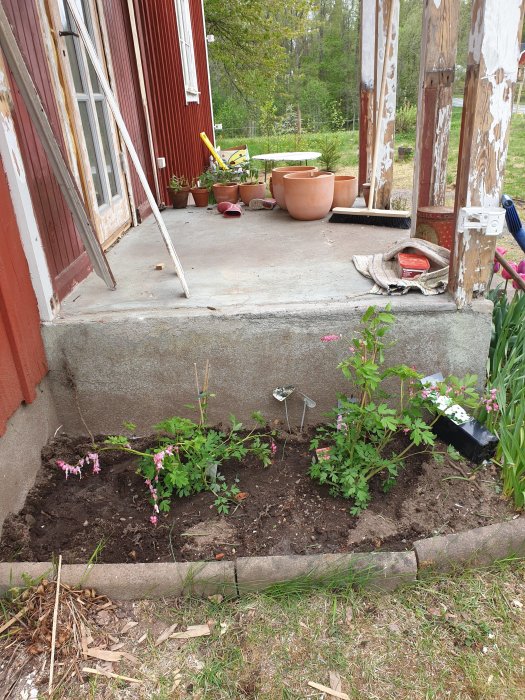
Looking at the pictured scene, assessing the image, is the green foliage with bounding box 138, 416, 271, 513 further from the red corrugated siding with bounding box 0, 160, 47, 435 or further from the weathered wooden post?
the weathered wooden post

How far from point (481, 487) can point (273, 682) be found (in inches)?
45.9

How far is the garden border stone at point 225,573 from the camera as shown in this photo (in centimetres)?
179

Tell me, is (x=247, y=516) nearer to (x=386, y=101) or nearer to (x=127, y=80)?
(x=386, y=101)

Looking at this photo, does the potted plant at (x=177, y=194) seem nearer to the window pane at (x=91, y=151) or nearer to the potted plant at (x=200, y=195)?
the potted plant at (x=200, y=195)

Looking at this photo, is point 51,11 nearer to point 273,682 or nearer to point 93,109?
point 93,109

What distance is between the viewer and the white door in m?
3.14

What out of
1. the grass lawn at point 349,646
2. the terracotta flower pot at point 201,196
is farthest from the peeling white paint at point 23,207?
the terracotta flower pot at point 201,196

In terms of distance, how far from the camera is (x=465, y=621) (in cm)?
171

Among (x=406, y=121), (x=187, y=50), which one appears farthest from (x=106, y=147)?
(x=406, y=121)

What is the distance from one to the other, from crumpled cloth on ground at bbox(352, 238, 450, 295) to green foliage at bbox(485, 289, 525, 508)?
1.22 feet

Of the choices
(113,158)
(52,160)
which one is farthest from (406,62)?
(52,160)

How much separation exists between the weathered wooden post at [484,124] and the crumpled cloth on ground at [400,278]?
6.7 inches

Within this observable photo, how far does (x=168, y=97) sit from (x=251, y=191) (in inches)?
71.8

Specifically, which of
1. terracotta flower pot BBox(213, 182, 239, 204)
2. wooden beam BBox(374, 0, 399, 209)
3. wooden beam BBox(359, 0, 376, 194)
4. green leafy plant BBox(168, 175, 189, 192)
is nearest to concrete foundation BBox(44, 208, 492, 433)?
wooden beam BBox(374, 0, 399, 209)
